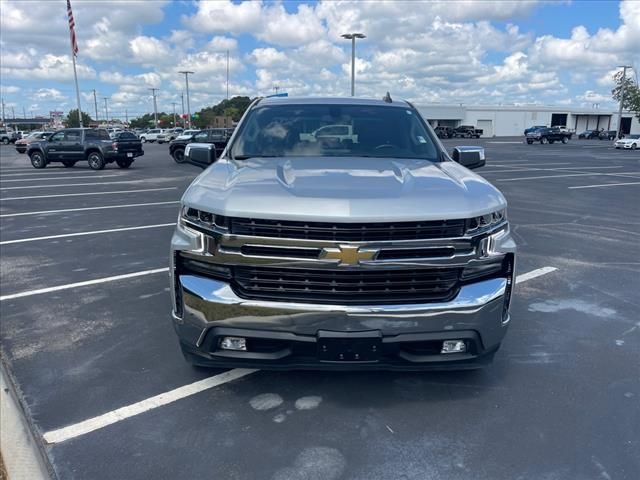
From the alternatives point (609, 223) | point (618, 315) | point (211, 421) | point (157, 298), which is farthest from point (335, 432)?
point (609, 223)

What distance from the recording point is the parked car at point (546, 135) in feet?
170

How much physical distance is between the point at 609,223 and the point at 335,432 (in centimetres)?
843

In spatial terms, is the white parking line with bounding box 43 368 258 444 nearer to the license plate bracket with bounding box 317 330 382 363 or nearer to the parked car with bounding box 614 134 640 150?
the license plate bracket with bounding box 317 330 382 363

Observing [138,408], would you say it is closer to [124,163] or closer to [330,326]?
[330,326]

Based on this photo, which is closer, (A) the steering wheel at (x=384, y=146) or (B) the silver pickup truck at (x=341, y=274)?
(B) the silver pickup truck at (x=341, y=274)

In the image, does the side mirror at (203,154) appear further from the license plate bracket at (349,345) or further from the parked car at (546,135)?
the parked car at (546,135)

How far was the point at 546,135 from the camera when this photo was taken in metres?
52.0

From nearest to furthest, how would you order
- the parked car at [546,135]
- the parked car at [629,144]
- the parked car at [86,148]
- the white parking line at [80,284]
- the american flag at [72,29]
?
the white parking line at [80,284] → the parked car at [86,148] → the american flag at [72,29] → the parked car at [629,144] → the parked car at [546,135]

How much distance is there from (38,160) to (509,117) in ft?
269

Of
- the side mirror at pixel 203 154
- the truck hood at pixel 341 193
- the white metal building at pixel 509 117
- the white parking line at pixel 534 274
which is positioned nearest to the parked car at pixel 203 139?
the white parking line at pixel 534 274

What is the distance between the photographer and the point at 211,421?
10.1 ft

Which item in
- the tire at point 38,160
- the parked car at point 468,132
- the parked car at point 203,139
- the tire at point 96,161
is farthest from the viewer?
the parked car at point 468,132

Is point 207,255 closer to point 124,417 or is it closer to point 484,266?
point 124,417

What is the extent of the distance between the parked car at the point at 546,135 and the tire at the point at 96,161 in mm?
42918
